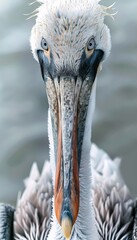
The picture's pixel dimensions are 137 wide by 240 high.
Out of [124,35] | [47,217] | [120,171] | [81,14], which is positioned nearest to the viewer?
[81,14]

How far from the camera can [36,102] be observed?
18.9ft

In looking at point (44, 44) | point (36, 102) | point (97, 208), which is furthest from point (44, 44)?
point (36, 102)

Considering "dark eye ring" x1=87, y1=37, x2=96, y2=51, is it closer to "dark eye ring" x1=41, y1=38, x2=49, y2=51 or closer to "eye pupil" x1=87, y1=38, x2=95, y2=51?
"eye pupil" x1=87, y1=38, x2=95, y2=51

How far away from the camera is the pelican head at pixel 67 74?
3135 millimetres

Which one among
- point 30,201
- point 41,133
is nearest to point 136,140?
point 41,133

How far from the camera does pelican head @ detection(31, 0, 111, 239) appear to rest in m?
3.13

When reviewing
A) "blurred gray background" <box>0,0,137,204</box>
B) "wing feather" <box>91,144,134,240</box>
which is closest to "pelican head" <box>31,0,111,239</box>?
"wing feather" <box>91,144,134,240</box>

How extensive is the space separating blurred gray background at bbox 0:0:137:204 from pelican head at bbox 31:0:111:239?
210 cm

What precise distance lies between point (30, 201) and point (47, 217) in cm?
26

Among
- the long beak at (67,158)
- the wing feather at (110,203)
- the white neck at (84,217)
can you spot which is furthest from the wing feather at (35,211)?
the long beak at (67,158)

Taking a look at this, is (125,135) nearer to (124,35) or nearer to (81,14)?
(124,35)

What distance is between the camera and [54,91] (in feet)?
10.6

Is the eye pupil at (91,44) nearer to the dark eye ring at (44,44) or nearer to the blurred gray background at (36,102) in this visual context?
the dark eye ring at (44,44)

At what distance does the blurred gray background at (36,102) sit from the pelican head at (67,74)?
2.10 metres
